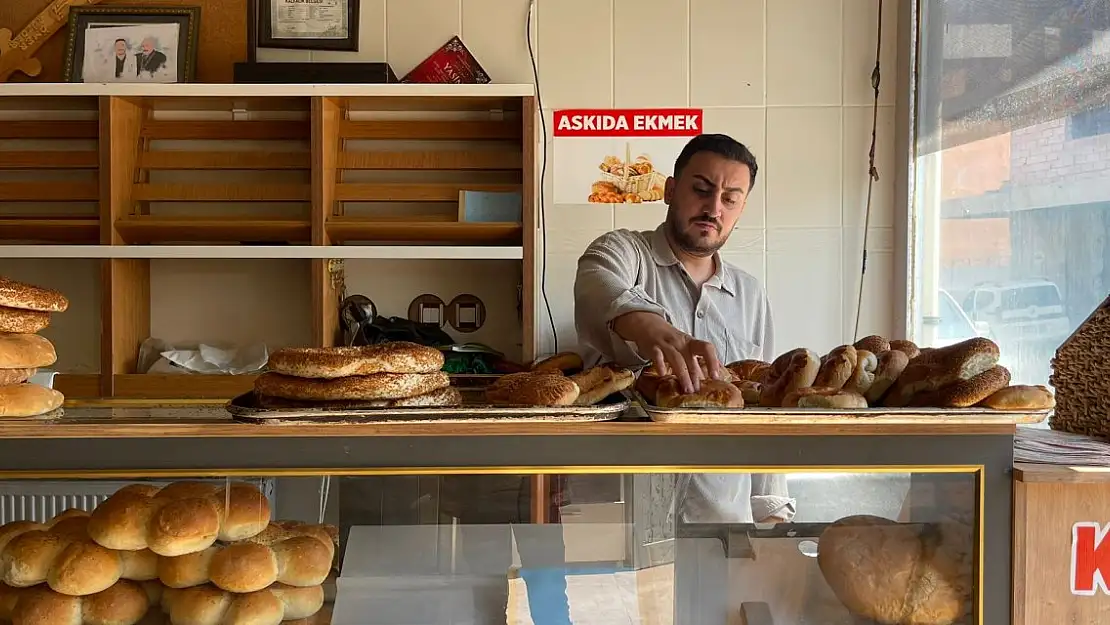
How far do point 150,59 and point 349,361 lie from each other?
269cm

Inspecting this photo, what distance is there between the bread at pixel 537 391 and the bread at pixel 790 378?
0.96ft

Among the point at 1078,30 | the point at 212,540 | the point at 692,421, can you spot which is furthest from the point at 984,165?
the point at 212,540

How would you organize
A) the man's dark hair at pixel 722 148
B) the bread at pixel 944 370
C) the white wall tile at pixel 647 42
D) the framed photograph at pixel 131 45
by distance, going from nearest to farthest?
the bread at pixel 944 370
the man's dark hair at pixel 722 148
the framed photograph at pixel 131 45
the white wall tile at pixel 647 42

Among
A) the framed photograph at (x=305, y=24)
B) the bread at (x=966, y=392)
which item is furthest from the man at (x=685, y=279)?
the framed photograph at (x=305, y=24)

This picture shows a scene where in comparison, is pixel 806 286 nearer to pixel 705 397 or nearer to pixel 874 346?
pixel 874 346

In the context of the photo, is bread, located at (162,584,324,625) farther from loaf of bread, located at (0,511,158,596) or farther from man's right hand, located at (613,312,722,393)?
man's right hand, located at (613,312,722,393)

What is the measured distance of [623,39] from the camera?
3570 millimetres

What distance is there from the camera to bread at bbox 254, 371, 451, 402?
4.21 ft

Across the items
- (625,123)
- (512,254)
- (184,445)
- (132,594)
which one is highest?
(625,123)

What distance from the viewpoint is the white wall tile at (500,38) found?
140 inches

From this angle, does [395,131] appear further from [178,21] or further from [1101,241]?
[1101,241]

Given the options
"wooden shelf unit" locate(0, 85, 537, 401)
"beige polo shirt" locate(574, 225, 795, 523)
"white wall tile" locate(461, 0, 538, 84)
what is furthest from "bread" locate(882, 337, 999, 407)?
"white wall tile" locate(461, 0, 538, 84)

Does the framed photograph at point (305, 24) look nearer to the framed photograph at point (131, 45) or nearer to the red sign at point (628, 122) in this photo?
the framed photograph at point (131, 45)

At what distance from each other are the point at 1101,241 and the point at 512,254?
69.5 inches
